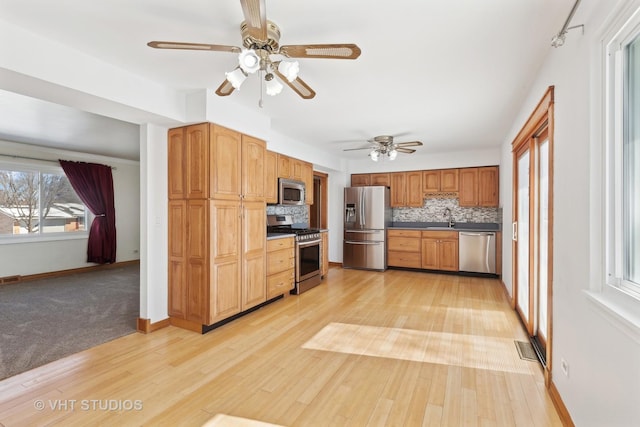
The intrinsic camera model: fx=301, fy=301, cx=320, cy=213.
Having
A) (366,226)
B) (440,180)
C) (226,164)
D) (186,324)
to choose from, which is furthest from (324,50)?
(440,180)

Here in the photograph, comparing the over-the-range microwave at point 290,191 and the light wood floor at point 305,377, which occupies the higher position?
the over-the-range microwave at point 290,191

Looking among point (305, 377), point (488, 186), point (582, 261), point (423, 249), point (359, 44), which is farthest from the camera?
point (423, 249)

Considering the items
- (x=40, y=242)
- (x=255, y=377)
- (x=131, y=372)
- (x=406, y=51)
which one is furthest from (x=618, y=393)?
(x=40, y=242)

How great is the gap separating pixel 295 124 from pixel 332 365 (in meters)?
2.94

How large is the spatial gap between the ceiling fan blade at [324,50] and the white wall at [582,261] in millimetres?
1127

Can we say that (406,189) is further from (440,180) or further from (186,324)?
(186,324)

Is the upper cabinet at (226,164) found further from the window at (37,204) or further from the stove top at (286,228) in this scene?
the window at (37,204)

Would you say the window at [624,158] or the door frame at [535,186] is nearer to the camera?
the window at [624,158]

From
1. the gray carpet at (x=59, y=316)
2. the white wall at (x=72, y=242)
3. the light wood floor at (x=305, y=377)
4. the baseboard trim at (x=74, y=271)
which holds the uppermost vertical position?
the white wall at (x=72, y=242)

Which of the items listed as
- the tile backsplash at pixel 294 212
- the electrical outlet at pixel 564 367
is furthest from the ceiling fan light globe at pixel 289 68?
the tile backsplash at pixel 294 212

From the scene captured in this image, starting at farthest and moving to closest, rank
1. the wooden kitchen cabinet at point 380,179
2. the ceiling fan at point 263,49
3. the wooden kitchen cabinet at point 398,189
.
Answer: the wooden kitchen cabinet at point 380,179
the wooden kitchen cabinet at point 398,189
the ceiling fan at point 263,49

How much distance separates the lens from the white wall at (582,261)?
122 centimetres

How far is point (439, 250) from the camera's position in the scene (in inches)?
228

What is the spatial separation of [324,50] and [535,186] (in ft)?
7.98
